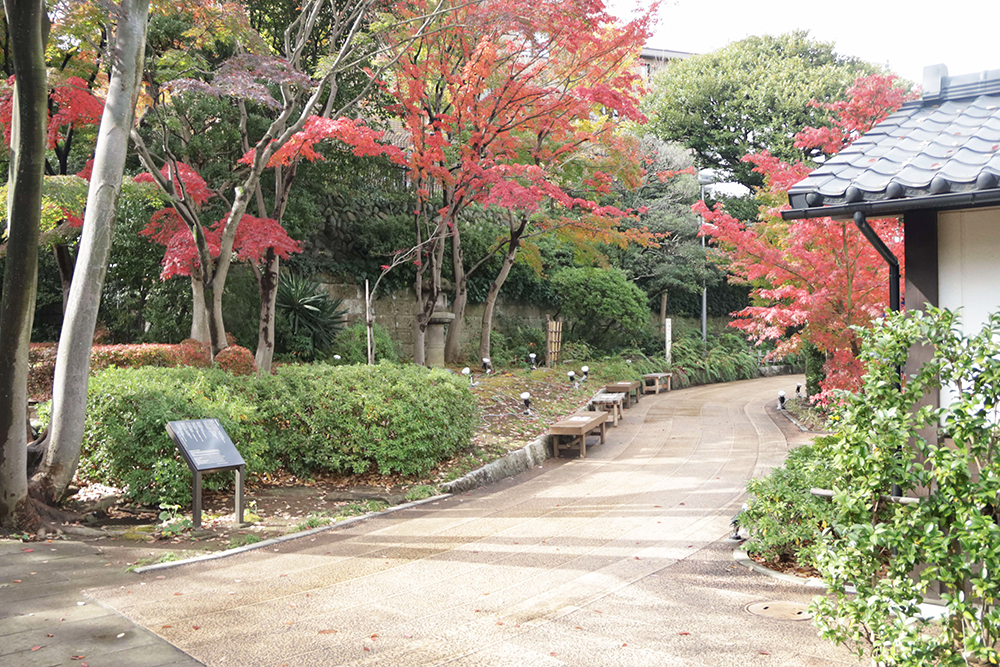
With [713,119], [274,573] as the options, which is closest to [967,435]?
[274,573]

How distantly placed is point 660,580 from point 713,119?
26954 mm

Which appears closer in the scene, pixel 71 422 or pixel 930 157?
pixel 930 157

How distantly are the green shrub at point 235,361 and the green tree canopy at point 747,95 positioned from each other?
22.0 meters

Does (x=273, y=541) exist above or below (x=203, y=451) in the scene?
below

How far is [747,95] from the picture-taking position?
92.3ft

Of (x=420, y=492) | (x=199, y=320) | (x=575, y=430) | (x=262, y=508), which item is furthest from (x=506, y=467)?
(x=199, y=320)

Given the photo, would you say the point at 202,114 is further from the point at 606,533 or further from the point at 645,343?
the point at 645,343

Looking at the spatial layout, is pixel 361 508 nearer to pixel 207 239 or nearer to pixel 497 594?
pixel 497 594

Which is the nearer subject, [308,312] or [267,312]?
[267,312]

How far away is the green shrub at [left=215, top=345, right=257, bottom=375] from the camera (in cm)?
983

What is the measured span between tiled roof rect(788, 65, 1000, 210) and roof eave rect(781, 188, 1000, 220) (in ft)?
0.05

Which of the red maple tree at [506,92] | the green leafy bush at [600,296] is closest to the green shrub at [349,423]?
the red maple tree at [506,92]

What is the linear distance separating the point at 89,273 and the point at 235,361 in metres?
3.65

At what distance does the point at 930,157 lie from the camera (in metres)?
4.75
